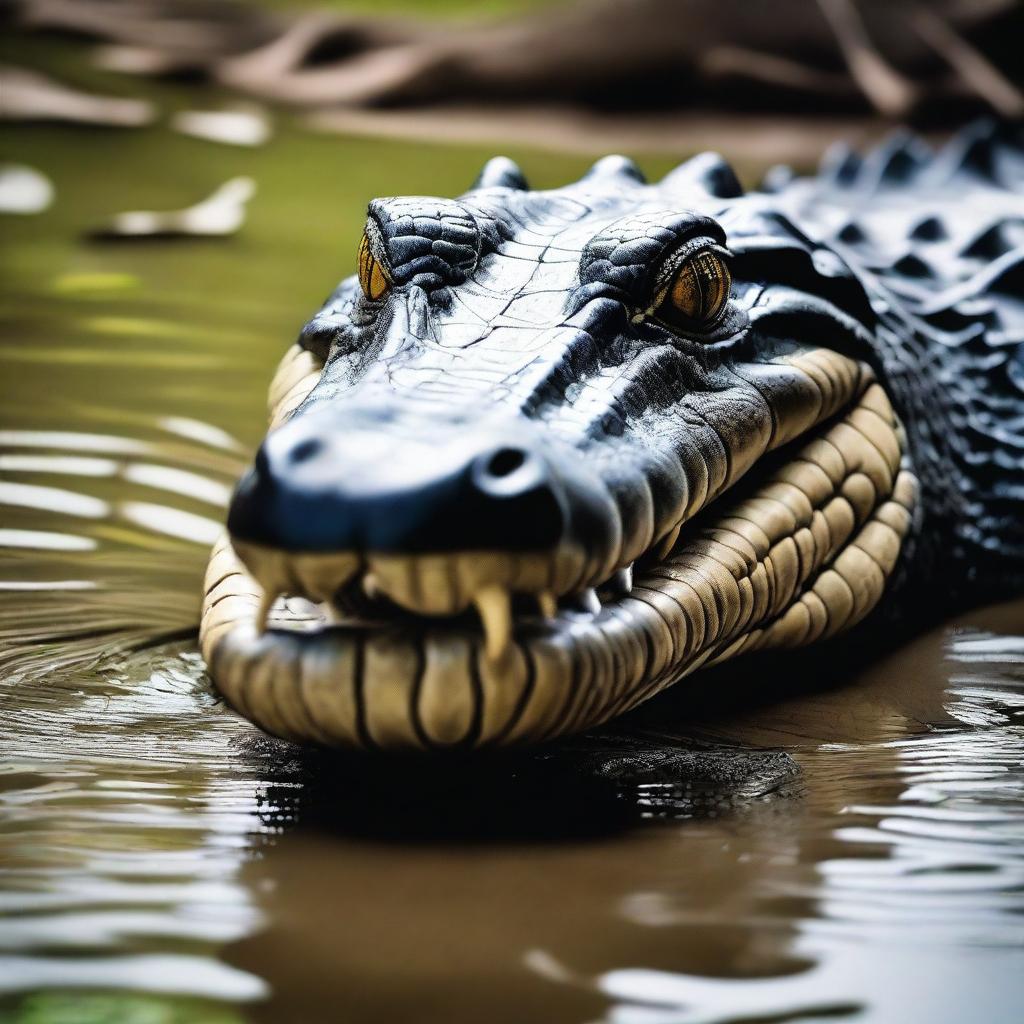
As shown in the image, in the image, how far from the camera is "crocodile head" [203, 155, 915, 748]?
4.85 ft

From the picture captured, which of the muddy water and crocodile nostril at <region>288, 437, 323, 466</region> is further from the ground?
crocodile nostril at <region>288, 437, 323, 466</region>

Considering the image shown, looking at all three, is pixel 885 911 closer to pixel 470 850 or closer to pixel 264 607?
pixel 470 850

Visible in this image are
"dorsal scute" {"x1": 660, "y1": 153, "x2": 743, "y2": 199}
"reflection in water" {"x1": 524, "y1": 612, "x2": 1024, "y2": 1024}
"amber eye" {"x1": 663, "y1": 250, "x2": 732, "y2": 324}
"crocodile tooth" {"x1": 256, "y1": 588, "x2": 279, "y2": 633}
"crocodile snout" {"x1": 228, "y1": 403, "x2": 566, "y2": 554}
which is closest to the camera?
"reflection in water" {"x1": 524, "y1": 612, "x2": 1024, "y2": 1024}

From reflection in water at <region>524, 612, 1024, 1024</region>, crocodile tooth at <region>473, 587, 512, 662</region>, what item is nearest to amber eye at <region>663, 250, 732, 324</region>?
reflection in water at <region>524, 612, 1024, 1024</region>

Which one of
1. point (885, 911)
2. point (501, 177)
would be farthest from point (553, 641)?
point (501, 177)

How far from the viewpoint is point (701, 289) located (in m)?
2.21

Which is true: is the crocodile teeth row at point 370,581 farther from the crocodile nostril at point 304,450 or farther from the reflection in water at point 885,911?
the reflection in water at point 885,911

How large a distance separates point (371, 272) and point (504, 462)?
826 millimetres

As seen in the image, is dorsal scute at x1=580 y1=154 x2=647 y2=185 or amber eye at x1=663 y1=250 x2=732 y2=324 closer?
amber eye at x1=663 y1=250 x2=732 y2=324

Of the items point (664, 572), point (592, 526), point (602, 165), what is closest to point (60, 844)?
point (592, 526)

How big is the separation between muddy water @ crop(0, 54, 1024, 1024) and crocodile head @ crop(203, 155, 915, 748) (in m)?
0.13

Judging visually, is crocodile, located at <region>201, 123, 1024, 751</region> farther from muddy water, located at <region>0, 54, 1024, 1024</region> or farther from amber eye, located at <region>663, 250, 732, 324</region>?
muddy water, located at <region>0, 54, 1024, 1024</region>

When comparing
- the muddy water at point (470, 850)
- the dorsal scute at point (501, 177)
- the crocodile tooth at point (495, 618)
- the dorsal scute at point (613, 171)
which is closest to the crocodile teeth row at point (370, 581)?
the crocodile tooth at point (495, 618)

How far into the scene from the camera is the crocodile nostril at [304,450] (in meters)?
1.48
